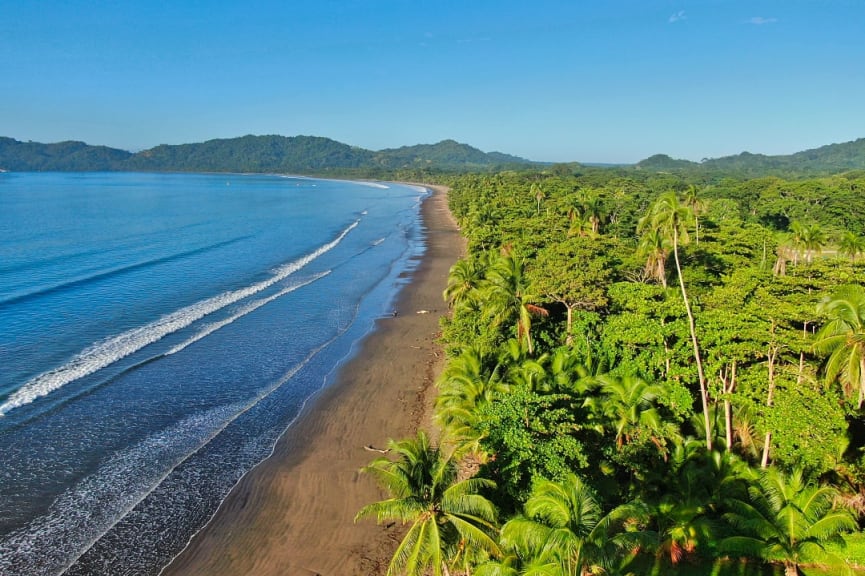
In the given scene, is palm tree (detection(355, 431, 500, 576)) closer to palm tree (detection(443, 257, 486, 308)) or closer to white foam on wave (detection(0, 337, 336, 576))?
white foam on wave (detection(0, 337, 336, 576))

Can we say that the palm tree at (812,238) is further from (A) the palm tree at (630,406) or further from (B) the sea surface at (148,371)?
(B) the sea surface at (148,371)

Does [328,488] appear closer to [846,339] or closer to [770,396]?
[770,396]

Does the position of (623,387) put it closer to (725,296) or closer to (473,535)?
(725,296)

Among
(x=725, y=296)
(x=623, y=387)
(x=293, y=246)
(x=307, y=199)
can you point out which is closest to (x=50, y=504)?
(x=623, y=387)

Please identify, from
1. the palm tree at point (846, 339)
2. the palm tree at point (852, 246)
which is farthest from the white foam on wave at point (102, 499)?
the palm tree at point (852, 246)

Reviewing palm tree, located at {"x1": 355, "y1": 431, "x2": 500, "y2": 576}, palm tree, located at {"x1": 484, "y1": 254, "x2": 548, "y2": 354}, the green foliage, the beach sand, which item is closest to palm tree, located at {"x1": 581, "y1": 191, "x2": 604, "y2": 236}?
the beach sand
